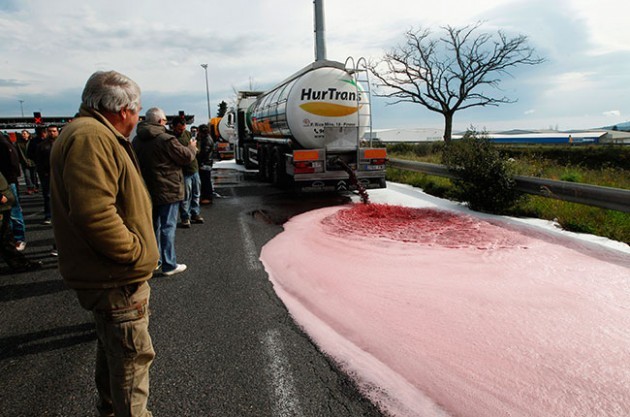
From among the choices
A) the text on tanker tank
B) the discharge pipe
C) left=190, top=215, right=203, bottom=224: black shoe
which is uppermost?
the discharge pipe

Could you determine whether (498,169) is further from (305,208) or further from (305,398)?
(305,398)

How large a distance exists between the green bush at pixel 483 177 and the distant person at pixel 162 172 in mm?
5579

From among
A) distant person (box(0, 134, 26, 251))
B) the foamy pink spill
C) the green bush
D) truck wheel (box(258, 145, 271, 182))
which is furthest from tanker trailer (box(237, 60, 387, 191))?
distant person (box(0, 134, 26, 251))

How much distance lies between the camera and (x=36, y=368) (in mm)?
3014

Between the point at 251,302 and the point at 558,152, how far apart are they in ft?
79.6

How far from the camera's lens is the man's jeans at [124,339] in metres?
1.96

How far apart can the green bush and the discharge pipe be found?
10670mm

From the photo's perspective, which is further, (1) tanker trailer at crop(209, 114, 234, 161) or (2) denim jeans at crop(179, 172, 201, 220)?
(1) tanker trailer at crop(209, 114, 234, 161)

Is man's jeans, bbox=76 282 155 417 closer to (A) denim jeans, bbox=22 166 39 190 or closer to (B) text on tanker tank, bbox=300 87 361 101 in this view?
(B) text on tanker tank, bbox=300 87 361 101

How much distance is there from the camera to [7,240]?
5230mm

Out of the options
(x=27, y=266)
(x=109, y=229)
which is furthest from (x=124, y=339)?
(x=27, y=266)

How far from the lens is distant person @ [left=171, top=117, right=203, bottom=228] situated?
644cm

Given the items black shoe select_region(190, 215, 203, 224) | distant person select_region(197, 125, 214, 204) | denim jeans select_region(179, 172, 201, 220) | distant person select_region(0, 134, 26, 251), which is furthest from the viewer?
distant person select_region(197, 125, 214, 204)

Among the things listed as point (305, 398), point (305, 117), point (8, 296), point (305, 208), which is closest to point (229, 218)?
point (305, 208)
